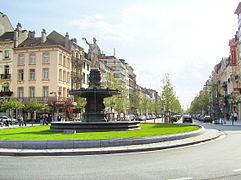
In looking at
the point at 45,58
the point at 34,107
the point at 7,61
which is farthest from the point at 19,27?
the point at 34,107

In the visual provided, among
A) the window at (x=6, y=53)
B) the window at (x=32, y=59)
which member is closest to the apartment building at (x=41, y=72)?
the window at (x=32, y=59)

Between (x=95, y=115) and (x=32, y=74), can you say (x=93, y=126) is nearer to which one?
(x=95, y=115)

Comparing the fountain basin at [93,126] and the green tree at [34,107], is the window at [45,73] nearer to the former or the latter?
the green tree at [34,107]

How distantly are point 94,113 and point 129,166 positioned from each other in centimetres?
1349

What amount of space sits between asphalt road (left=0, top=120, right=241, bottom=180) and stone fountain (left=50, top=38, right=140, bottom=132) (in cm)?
766

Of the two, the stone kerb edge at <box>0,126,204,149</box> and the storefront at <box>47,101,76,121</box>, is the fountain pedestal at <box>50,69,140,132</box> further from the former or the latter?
the storefront at <box>47,101,76,121</box>

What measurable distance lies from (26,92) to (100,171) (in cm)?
4940

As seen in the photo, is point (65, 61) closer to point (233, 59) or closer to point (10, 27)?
point (10, 27)

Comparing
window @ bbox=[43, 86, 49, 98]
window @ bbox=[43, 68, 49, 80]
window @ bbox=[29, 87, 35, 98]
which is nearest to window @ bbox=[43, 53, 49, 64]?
window @ bbox=[43, 68, 49, 80]

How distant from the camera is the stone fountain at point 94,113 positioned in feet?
63.1

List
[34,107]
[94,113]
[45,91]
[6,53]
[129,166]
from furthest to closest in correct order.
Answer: [6,53]
[45,91]
[34,107]
[94,113]
[129,166]

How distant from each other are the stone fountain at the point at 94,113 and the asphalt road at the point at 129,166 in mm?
7659

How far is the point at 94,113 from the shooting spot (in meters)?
22.4

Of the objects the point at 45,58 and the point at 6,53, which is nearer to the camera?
the point at 45,58
